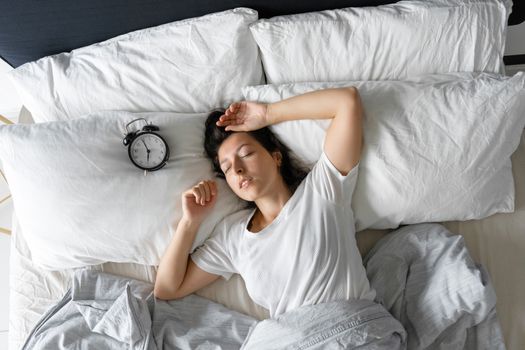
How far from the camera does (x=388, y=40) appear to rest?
1.31m

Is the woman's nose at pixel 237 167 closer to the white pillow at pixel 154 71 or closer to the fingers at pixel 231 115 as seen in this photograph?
the fingers at pixel 231 115

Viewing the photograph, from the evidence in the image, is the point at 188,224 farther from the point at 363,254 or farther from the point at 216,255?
the point at 363,254

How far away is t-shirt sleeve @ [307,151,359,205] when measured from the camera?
122 cm

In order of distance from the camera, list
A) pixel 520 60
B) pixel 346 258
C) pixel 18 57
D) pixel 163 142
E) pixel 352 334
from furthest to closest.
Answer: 1. pixel 520 60
2. pixel 18 57
3. pixel 163 142
4. pixel 346 258
5. pixel 352 334

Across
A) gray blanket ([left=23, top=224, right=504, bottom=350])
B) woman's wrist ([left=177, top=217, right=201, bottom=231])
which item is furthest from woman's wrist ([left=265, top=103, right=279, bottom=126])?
gray blanket ([left=23, top=224, right=504, bottom=350])

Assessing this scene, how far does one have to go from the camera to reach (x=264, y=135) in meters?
1.33

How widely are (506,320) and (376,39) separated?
0.84 metres

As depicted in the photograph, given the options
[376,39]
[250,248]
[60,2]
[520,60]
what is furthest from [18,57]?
[520,60]

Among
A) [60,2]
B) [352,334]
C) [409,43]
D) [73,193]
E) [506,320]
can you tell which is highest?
[60,2]

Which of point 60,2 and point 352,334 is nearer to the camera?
point 352,334

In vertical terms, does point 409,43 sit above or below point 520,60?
above

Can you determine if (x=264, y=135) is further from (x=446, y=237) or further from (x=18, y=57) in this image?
(x=18, y=57)

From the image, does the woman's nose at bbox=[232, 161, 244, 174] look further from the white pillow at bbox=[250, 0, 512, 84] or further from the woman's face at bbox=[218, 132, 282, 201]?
the white pillow at bbox=[250, 0, 512, 84]

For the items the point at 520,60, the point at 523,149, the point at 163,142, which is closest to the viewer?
the point at 163,142
